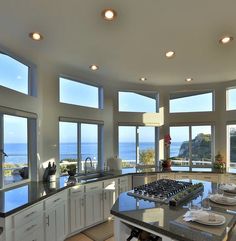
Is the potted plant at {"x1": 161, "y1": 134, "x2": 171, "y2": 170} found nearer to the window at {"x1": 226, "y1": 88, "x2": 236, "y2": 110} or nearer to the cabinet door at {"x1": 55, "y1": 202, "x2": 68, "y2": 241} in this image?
the window at {"x1": 226, "y1": 88, "x2": 236, "y2": 110}

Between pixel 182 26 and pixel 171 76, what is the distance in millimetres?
2290

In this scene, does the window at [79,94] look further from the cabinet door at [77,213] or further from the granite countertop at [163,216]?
the granite countertop at [163,216]

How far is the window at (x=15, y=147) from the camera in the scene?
3266 millimetres

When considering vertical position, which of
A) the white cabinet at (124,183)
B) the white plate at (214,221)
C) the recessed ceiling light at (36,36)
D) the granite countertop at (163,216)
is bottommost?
the white cabinet at (124,183)

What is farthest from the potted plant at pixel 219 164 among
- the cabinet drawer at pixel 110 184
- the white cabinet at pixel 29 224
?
the white cabinet at pixel 29 224

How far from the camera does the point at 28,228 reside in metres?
2.52

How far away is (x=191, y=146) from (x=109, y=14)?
4361 millimetres

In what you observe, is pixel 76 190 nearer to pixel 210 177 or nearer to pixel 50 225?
pixel 50 225

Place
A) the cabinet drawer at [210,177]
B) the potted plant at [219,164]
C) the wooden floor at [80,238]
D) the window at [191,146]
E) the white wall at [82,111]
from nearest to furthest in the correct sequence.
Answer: the wooden floor at [80,238] < the white wall at [82,111] < the cabinet drawer at [210,177] < the potted plant at [219,164] < the window at [191,146]

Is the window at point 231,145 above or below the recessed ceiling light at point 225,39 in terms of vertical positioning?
below

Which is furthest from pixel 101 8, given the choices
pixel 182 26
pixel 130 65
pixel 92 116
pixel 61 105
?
pixel 92 116

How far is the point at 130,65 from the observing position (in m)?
4.10

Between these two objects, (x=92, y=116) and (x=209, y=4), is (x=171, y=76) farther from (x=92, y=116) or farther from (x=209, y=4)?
(x=209, y=4)

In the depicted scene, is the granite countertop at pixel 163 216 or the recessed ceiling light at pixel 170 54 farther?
the recessed ceiling light at pixel 170 54
